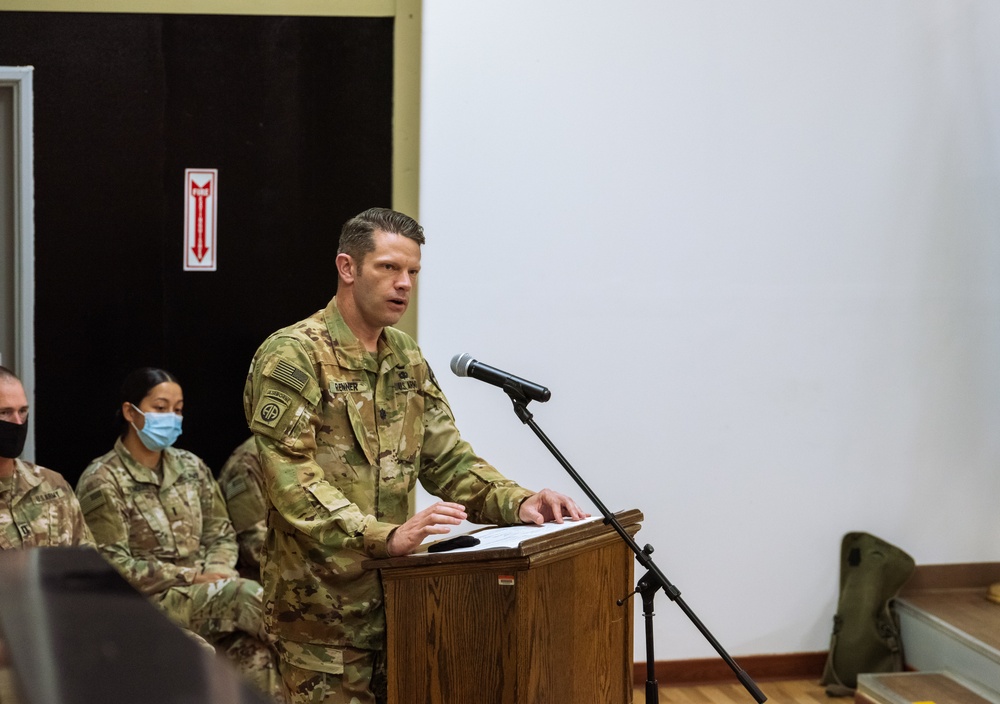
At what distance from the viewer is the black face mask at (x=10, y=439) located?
10.4 ft

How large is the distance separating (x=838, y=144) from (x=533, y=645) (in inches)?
118

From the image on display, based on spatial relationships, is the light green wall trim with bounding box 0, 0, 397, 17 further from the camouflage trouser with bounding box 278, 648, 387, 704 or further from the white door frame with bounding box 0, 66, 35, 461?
the camouflage trouser with bounding box 278, 648, 387, 704

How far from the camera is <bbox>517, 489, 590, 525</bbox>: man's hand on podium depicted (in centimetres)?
249

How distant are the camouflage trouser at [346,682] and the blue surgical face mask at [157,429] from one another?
144 cm

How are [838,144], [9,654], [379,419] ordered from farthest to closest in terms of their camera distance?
[838,144] < [379,419] < [9,654]

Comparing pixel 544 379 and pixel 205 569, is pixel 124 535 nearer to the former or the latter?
pixel 205 569

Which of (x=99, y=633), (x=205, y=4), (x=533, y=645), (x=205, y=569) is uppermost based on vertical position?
(x=205, y=4)

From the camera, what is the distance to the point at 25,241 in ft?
13.3

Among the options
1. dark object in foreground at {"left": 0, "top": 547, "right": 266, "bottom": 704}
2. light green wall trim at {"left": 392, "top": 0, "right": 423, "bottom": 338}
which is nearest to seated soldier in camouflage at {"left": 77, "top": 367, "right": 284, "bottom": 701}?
light green wall trim at {"left": 392, "top": 0, "right": 423, "bottom": 338}

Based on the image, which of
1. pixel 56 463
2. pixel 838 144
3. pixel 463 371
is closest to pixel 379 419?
pixel 463 371

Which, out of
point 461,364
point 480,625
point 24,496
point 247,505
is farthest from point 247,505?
point 480,625

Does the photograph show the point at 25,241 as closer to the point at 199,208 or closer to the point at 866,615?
the point at 199,208

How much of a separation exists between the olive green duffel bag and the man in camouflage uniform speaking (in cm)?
235

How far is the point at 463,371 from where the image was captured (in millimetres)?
2406
